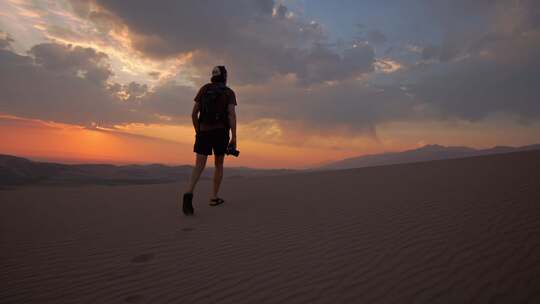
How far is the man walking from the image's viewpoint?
165 inches

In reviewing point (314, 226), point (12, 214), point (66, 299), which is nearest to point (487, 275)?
point (314, 226)

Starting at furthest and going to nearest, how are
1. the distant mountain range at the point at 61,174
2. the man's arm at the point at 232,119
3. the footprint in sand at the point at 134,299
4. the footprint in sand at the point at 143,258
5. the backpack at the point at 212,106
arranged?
1. the distant mountain range at the point at 61,174
2. the man's arm at the point at 232,119
3. the backpack at the point at 212,106
4. the footprint in sand at the point at 143,258
5. the footprint in sand at the point at 134,299

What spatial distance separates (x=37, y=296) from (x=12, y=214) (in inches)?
146

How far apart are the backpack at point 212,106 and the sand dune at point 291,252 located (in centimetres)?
150

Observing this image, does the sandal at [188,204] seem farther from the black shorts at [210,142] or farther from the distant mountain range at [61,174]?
the distant mountain range at [61,174]

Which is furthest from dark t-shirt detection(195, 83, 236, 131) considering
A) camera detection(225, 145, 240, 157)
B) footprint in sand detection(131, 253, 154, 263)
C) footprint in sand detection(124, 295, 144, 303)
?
footprint in sand detection(124, 295, 144, 303)

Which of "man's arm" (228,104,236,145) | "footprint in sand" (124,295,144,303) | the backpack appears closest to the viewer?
"footprint in sand" (124,295,144,303)

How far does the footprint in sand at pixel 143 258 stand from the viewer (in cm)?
274

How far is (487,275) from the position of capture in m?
2.18

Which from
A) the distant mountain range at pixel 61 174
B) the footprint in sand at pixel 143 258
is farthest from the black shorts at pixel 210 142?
the distant mountain range at pixel 61 174

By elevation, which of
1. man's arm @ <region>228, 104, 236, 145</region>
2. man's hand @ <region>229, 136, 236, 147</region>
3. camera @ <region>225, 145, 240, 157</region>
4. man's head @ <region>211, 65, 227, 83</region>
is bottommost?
camera @ <region>225, 145, 240, 157</region>

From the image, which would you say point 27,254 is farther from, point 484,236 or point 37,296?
point 484,236

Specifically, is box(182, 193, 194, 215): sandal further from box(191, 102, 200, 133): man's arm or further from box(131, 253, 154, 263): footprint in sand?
box(131, 253, 154, 263): footprint in sand

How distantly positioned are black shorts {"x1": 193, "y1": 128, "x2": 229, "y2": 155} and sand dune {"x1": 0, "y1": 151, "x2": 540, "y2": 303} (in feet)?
3.29
